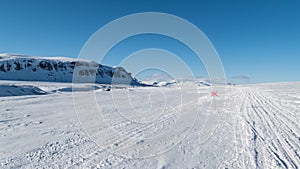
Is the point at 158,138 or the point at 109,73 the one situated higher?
the point at 109,73

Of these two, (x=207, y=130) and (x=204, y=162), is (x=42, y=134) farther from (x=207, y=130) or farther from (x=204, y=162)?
(x=207, y=130)

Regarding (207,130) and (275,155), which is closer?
(275,155)

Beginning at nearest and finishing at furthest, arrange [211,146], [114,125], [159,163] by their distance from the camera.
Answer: [159,163], [211,146], [114,125]

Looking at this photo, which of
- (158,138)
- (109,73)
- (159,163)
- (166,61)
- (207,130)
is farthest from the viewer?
(109,73)

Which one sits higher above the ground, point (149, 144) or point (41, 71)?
point (41, 71)

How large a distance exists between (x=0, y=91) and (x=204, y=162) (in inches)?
1094

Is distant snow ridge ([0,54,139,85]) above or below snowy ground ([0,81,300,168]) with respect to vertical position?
above

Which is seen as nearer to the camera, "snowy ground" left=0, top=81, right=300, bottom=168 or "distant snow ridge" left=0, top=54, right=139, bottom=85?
"snowy ground" left=0, top=81, right=300, bottom=168

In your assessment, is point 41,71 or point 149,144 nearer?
point 149,144

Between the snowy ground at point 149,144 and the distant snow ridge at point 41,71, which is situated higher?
the distant snow ridge at point 41,71

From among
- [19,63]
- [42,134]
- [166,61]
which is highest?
[19,63]

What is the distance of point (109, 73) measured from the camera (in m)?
133

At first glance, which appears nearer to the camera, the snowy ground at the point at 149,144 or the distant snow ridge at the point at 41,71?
the snowy ground at the point at 149,144

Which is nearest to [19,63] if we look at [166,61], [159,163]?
[166,61]
